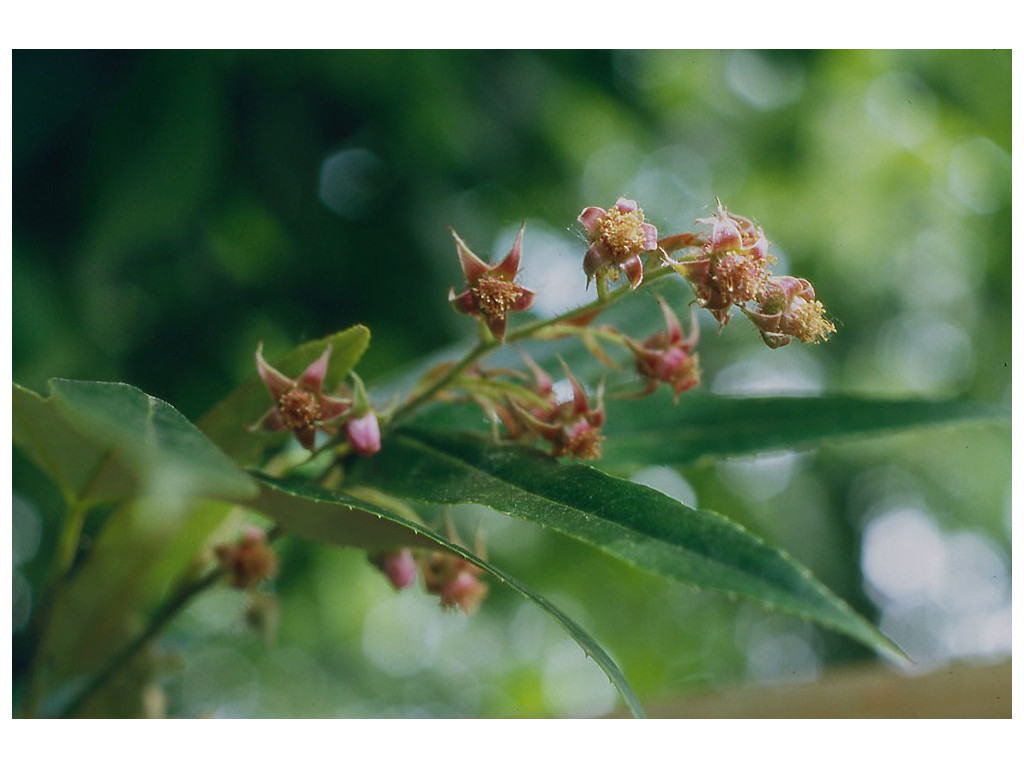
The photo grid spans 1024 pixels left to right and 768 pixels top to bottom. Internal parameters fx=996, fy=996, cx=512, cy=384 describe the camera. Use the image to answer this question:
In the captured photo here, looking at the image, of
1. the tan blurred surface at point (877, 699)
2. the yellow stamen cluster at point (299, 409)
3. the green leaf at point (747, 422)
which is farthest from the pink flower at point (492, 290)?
the tan blurred surface at point (877, 699)

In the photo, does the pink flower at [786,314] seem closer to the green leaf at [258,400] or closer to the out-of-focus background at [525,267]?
the out-of-focus background at [525,267]

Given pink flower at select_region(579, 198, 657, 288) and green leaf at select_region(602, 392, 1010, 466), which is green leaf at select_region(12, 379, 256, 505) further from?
green leaf at select_region(602, 392, 1010, 466)

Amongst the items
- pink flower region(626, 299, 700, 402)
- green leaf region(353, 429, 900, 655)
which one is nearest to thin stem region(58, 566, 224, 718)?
green leaf region(353, 429, 900, 655)

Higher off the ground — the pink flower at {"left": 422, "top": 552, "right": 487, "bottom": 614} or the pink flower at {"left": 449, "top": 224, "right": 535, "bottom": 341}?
the pink flower at {"left": 449, "top": 224, "right": 535, "bottom": 341}

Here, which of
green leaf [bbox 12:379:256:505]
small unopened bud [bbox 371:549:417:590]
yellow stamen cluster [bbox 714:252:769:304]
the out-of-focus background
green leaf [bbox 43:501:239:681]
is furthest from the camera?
the out-of-focus background

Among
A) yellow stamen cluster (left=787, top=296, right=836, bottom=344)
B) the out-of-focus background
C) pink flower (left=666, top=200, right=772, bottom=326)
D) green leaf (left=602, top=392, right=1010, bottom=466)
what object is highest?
the out-of-focus background

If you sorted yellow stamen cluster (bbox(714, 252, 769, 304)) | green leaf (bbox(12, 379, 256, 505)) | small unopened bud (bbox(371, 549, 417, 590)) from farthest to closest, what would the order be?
small unopened bud (bbox(371, 549, 417, 590))
yellow stamen cluster (bbox(714, 252, 769, 304))
green leaf (bbox(12, 379, 256, 505))

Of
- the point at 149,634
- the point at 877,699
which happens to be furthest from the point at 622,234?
the point at 877,699

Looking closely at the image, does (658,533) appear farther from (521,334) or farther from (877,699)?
(877,699)
